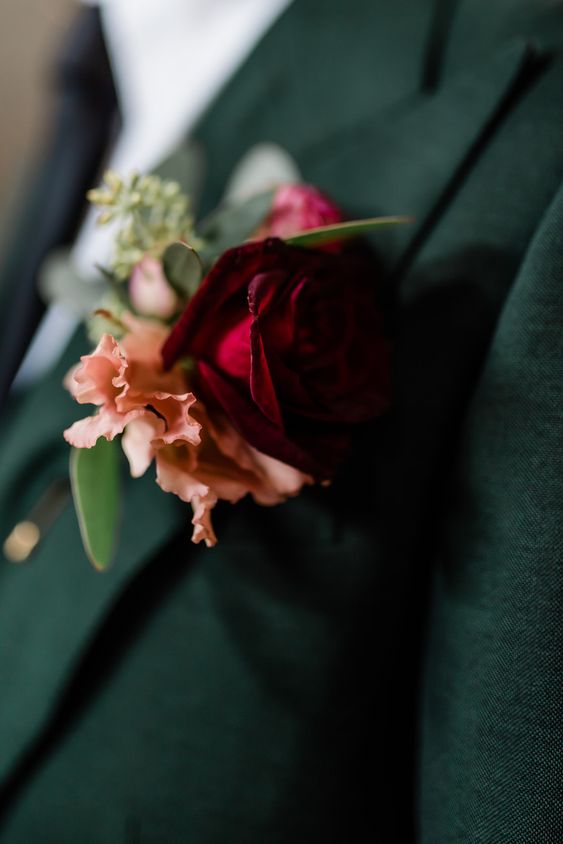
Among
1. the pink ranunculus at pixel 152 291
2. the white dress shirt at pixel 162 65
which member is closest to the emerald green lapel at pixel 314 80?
the white dress shirt at pixel 162 65

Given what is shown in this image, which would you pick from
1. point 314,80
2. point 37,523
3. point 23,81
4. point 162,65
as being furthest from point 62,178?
point 23,81

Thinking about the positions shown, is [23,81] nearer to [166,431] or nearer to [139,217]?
[139,217]

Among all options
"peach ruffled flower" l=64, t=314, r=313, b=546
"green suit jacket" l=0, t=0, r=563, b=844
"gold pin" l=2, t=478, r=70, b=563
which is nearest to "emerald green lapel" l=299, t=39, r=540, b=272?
"green suit jacket" l=0, t=0, r=563, b=844

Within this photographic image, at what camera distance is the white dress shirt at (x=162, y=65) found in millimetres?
785

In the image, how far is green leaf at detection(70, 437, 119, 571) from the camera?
364 mm

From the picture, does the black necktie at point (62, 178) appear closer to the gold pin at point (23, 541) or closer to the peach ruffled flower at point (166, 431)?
the gold pin at point (23, 541)

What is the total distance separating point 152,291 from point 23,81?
4.16 feet

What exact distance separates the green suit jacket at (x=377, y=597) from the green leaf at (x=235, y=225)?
0.11m

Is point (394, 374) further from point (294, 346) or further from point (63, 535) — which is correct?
point (63, 535)

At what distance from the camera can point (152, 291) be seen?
1.28ft

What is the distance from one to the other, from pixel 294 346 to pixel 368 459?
17cm

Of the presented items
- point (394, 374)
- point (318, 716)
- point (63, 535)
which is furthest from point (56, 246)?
point (318, 716)

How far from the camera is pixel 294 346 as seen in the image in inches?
12.7

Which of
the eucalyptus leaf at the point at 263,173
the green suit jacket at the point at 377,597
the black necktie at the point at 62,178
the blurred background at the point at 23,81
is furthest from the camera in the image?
the blurred background at the point at 23,81
